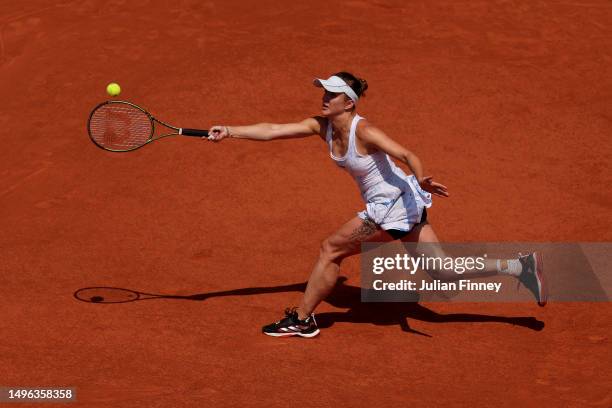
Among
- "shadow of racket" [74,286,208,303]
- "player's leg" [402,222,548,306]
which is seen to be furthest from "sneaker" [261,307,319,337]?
"player's leg" [402,222,548,306]

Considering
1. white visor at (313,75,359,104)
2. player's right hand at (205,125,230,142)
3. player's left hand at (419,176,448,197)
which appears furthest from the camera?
player's right hand at (205,125,230,142)

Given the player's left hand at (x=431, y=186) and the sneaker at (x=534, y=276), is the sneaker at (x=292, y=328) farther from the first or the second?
the sneaker at (x=534, y=276)

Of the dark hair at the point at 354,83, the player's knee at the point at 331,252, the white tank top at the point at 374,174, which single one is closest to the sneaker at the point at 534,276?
the white tank top at the point at 374,174

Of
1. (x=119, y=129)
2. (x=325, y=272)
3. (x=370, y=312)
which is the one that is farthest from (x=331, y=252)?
(x=119, y=129)

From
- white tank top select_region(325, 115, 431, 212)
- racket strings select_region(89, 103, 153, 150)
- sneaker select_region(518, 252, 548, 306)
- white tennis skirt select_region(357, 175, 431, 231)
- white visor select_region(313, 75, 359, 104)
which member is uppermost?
white visor select_region(313, 75, 359, 104)

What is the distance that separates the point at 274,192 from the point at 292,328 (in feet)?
8.74

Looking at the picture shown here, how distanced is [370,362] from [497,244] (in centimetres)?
241

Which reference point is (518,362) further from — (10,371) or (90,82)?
(90,82)

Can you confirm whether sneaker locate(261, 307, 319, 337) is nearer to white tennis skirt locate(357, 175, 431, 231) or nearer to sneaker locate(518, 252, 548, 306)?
white tennis skirt locate(357, 175, 431, 231)

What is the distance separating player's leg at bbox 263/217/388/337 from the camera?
8.67 metres

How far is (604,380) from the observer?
8.06 metres

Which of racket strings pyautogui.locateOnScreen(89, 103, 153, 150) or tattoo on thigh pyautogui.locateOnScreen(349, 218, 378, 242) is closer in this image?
tattoo on thigh pyautogui.locateOnScreen(349, 218, 378, 242)

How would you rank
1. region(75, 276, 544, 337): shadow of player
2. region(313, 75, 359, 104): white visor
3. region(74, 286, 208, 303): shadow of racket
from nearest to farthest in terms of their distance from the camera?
region(313, 75, 359, 104): white visor → region(75, 276, 544, 337): shadow of player → region(74, 286, 208, 303): shadow of racket

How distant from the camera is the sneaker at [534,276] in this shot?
8820 mm
